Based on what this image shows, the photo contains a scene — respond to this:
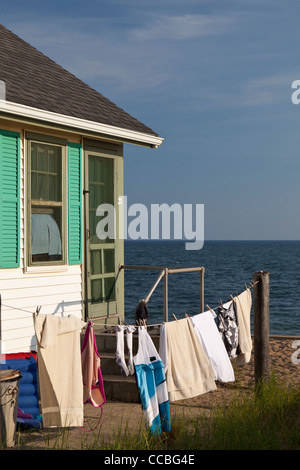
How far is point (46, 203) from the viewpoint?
9250mm

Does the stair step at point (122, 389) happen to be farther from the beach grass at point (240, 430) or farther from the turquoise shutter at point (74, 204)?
the turquoise shutter at point (74, 204)

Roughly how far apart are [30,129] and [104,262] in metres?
2.62

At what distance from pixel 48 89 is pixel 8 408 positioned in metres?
5.16

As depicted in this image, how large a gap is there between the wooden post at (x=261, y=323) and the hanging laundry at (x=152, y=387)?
2.33 meters

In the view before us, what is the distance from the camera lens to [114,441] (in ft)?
20.9

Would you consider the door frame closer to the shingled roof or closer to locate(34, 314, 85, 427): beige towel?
the shingled roof

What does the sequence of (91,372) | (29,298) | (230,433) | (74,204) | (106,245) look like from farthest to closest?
(106,245) → (74,204) → (29,298) → (91,372) → (230,433)

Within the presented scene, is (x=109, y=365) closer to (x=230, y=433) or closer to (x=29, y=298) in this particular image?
(x=29, y=298)

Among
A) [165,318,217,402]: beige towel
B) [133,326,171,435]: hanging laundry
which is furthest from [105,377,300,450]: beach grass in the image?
[165,318,217,402]: beige towel

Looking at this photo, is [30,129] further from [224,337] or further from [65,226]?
[224,337]

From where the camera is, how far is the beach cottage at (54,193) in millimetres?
8656

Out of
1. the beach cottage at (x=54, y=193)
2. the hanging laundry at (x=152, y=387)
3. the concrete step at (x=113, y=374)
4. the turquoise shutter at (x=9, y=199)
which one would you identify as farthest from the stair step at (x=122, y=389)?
the hanging laundry at (x=152, y=387)

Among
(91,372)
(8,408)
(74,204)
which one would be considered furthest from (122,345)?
(74,204)

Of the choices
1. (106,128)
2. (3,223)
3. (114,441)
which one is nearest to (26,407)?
(114,441)
